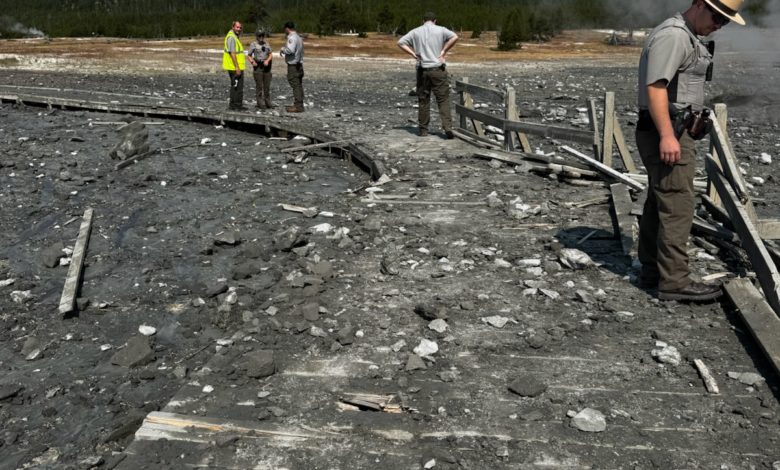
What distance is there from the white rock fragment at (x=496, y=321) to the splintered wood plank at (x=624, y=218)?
1785 mm

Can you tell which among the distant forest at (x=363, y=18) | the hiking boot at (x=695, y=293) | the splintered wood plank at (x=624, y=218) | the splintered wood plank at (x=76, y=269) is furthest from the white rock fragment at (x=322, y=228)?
the distant forest at (x=363, y=18)

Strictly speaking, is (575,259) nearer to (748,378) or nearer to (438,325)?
(438,325)

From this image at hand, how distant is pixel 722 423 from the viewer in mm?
3598

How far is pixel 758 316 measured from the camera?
14.7 feet

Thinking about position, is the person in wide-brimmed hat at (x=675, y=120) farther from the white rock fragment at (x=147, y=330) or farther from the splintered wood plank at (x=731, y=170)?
the white rock fragment at (x=147, y=330)

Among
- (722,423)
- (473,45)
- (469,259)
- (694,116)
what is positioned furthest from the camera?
(473,45)

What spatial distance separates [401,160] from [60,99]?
13.0 m

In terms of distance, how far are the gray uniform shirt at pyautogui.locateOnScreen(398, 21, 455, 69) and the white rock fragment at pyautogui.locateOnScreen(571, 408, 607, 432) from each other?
8.39 meters

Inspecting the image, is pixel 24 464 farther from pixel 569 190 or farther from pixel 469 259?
pixel 569 190

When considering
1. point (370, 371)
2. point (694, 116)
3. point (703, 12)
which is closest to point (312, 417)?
point (370, 371)

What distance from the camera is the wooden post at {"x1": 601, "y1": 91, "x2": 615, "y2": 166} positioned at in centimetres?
865

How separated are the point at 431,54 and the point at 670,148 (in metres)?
7.13

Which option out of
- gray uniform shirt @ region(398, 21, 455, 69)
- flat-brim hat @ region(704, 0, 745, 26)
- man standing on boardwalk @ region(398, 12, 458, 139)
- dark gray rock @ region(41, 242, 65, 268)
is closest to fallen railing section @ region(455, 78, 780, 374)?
man standing on boardwalk @ region(398, 12, 458, 139)

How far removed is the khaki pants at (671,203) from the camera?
4.77 meters
